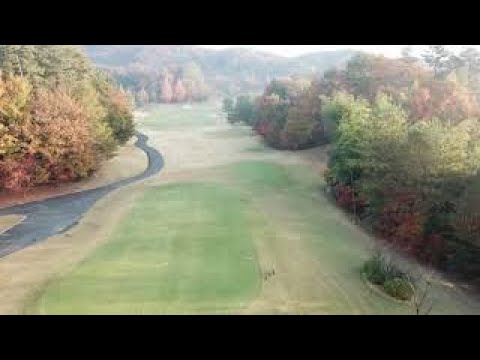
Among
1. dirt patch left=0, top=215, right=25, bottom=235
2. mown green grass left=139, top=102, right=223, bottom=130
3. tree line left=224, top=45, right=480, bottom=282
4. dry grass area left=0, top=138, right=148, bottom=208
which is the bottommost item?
mown green grass left=139, top=102, right=223, bottom=130

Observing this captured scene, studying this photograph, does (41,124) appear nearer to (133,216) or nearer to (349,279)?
(133,216)

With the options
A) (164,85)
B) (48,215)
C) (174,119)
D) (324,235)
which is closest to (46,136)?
(48,215)

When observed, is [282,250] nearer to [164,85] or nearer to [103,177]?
[103,177]

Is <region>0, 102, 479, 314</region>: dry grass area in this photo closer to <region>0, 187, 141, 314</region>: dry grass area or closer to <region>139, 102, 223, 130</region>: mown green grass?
<region>0, 187, 141, 314</region>: dry grass area

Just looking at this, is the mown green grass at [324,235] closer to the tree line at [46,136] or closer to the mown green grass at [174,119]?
the tree line at [46,136]

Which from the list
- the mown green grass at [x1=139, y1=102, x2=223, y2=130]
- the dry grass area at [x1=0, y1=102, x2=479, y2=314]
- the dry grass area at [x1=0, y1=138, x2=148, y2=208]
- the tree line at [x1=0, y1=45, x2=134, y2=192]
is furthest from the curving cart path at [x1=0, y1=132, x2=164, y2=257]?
the mown green grass at [x1=139, y1=102, x2=223, y2=130]
